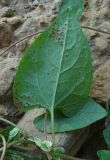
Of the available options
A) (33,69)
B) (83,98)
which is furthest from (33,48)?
(83,98)

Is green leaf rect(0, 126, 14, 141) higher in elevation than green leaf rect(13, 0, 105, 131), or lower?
lower

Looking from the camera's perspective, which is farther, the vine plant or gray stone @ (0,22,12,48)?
gray stone @ (0,22,12,48)

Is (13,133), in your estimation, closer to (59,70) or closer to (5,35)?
(59,70)

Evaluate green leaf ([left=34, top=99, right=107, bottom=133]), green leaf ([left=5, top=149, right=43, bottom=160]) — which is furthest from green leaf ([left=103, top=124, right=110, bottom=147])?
green leaf ([left=5, top=149, right=43, bottom=160])

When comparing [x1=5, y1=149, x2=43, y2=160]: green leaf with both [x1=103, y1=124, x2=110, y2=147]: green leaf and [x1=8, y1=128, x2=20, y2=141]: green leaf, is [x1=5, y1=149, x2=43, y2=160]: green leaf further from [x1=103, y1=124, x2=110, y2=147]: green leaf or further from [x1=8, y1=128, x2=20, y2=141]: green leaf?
[x1=103, y1=124, x2=110, y2=147]: green leaf

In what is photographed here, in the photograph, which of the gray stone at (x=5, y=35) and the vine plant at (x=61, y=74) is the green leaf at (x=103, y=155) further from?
the gray stone at (x=5, y=35)

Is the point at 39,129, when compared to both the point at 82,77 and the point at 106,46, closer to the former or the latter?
the point at 82,77

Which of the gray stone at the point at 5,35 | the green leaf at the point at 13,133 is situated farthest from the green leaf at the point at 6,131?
the gray stone at the point at 5,35

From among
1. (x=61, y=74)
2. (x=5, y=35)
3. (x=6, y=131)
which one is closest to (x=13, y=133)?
(x=6, y=131)
